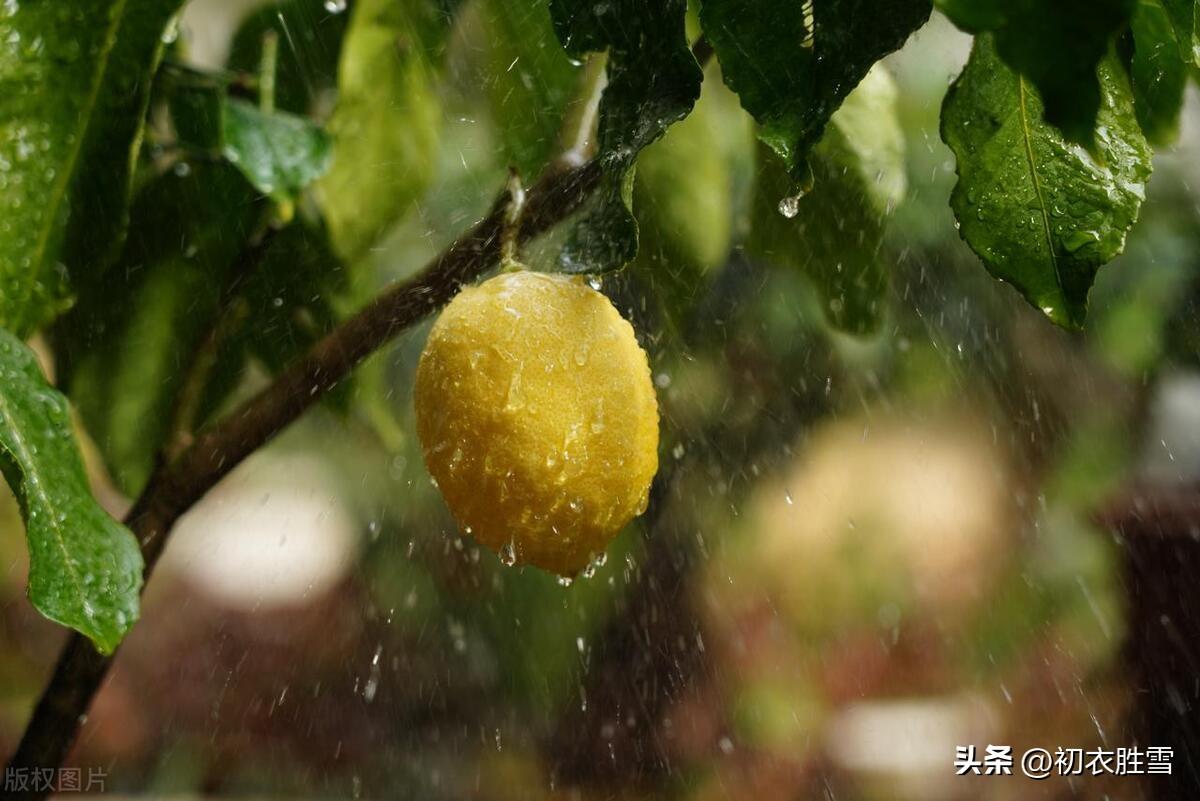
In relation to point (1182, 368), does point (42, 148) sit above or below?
above

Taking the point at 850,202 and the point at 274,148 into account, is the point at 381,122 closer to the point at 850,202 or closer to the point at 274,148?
the point at 274,148

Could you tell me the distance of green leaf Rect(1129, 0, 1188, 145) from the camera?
1.15ft

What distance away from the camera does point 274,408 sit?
427 millimetres

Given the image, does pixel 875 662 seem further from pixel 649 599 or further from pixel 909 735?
pixel 649 599

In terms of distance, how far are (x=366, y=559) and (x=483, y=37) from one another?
2.75 feet

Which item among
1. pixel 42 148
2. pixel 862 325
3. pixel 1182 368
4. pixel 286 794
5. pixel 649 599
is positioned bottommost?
pixel 286 794

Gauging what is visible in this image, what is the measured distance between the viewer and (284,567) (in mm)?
1299

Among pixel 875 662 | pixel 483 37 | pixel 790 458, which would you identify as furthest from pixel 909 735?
pixel 483 37

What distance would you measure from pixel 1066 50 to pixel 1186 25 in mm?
127

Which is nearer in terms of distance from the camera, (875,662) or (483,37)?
(483,37)
